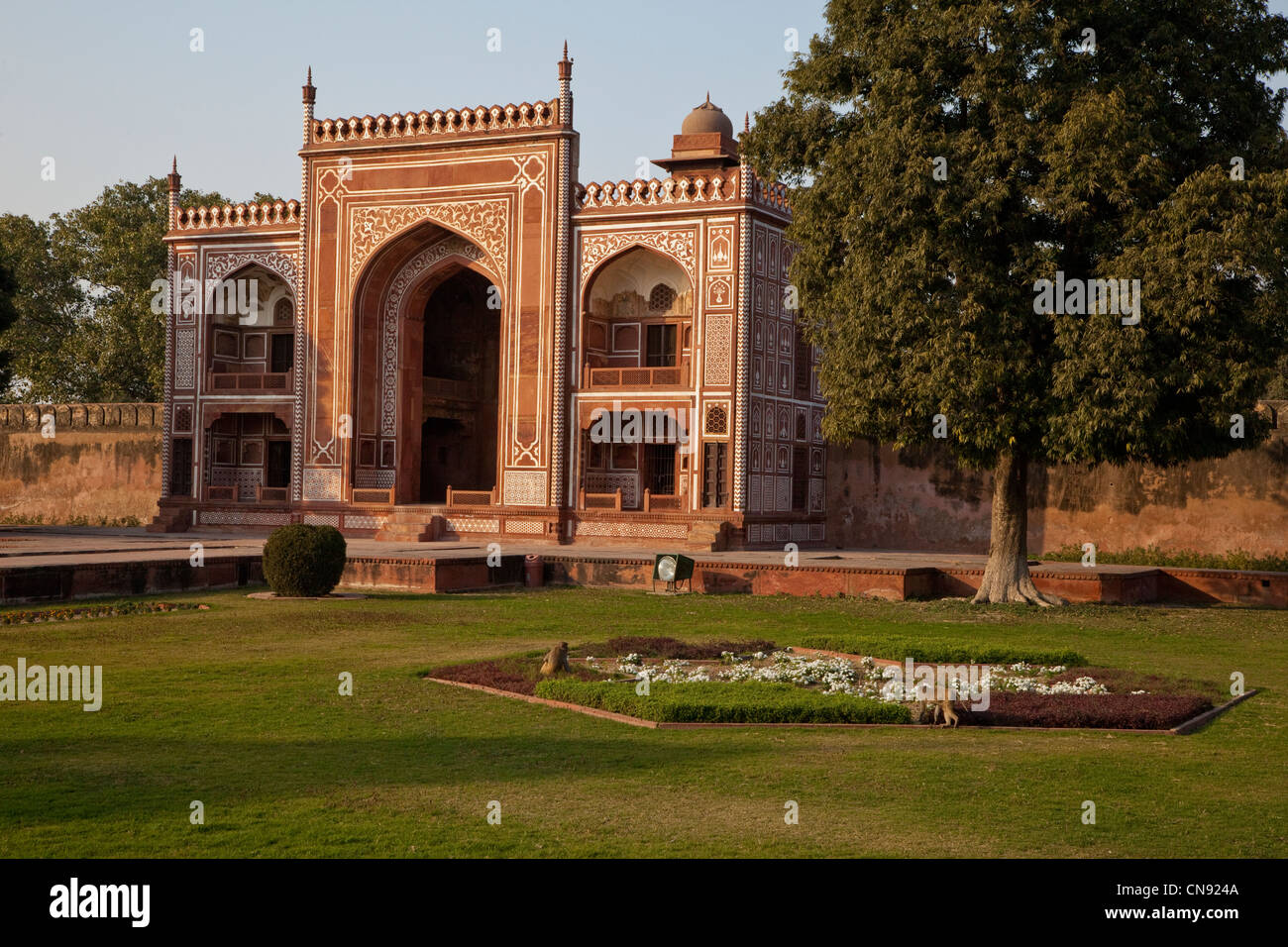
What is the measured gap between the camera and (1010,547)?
17.3 m

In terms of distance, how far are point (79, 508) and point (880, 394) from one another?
2313 centimetres

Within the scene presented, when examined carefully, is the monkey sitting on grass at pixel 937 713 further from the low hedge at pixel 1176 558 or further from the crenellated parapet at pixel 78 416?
the crenellated parapet at pixel 78 416

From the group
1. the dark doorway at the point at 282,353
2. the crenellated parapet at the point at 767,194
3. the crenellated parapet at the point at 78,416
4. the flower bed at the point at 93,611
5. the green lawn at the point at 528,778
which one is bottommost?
the green lawn at the point at 528,778

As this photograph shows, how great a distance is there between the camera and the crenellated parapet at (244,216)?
2873 centimetres

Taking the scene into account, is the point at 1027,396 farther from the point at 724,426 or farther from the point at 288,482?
the point at 288,482

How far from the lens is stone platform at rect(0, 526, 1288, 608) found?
56.9 feet

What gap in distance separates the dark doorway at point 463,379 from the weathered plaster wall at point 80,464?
6.51m

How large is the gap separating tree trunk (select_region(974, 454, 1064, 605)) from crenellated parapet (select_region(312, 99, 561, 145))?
12457 millimetres

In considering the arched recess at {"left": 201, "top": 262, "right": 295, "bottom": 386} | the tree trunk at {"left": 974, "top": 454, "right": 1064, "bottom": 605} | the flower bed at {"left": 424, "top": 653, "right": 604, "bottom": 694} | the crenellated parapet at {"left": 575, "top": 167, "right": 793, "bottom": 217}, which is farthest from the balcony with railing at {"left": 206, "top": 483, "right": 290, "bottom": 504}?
the flower bed at {"left": 424, "top": 653, "right": 604, "bottom": 694}

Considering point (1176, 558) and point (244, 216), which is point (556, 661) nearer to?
point (1176, 558)

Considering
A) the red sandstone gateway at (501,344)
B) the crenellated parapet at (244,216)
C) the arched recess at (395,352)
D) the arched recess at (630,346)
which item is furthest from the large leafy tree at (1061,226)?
the crenellated parapet at (244,216)

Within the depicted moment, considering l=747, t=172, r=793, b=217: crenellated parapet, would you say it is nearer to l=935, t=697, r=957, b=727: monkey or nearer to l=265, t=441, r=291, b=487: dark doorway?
l=265, t=441, r=291, b=487: dark doorway

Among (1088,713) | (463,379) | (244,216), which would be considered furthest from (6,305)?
(1088,713)

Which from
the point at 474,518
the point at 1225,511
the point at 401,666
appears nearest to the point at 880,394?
the point at 401,666
